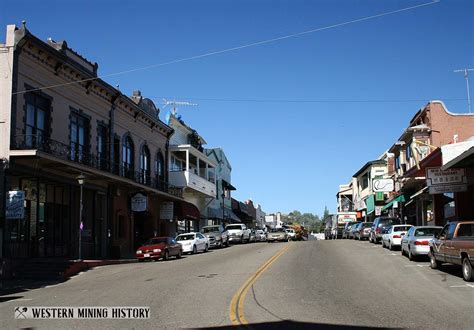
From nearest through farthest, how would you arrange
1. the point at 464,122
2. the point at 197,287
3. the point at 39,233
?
the point at 197,287
the point at 39,233
the point at 464,122

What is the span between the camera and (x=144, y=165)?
40.7m

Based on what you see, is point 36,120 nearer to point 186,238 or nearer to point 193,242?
point 193,242

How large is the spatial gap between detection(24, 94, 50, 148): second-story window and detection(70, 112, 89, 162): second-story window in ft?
8.90

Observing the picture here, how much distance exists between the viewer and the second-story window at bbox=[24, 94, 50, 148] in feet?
81.4

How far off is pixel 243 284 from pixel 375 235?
76.0ft

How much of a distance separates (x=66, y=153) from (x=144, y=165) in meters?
13.0

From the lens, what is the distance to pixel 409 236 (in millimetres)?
24297

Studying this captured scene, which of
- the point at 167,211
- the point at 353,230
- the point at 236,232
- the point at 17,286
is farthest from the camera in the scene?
the point at 236,232

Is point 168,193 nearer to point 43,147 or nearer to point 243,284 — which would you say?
point 43,147

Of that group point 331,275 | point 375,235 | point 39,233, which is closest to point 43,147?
point 39,233

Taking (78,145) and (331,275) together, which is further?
(78,145)

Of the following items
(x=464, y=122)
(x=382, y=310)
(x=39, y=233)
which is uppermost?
(x=464, y=122)

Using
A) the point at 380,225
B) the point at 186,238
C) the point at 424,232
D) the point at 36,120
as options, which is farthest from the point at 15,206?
the point at 380,225

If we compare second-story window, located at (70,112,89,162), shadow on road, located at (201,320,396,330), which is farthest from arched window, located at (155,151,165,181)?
shadow on road, located at (201,320,396,330)
